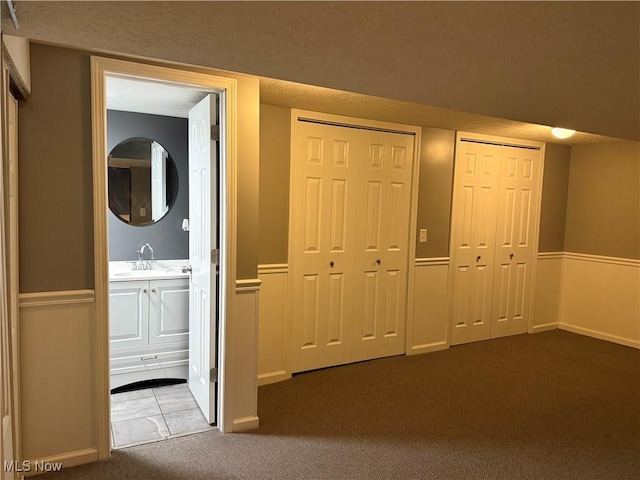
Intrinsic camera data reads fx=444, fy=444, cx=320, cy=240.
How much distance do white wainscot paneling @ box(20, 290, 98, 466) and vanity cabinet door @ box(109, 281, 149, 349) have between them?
3.14ft

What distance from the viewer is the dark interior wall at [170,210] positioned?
3621 millimetres

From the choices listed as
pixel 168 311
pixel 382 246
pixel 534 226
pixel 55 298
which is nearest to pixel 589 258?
pixel 534 226

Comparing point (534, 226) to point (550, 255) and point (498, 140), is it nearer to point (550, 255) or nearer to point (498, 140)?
point (550, 255)

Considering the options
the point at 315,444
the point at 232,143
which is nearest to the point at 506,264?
the point at 315,444

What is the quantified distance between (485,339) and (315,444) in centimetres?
275

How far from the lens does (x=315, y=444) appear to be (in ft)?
8.48

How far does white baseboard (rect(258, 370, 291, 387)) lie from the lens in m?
3.41

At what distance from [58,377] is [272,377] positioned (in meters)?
1.59

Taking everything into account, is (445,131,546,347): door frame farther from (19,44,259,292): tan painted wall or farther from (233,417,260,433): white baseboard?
(19,44,259,292): tan painted wall

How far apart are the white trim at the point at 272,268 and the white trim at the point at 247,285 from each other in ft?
2.17

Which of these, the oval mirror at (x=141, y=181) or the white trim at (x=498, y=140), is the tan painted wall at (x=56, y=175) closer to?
the oval mirror at (x=141, y=181)

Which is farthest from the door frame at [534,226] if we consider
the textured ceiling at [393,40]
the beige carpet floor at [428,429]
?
the textured ceiling at [393,40]

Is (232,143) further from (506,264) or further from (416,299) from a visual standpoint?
(506,264)

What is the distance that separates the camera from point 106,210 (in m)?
2.29
